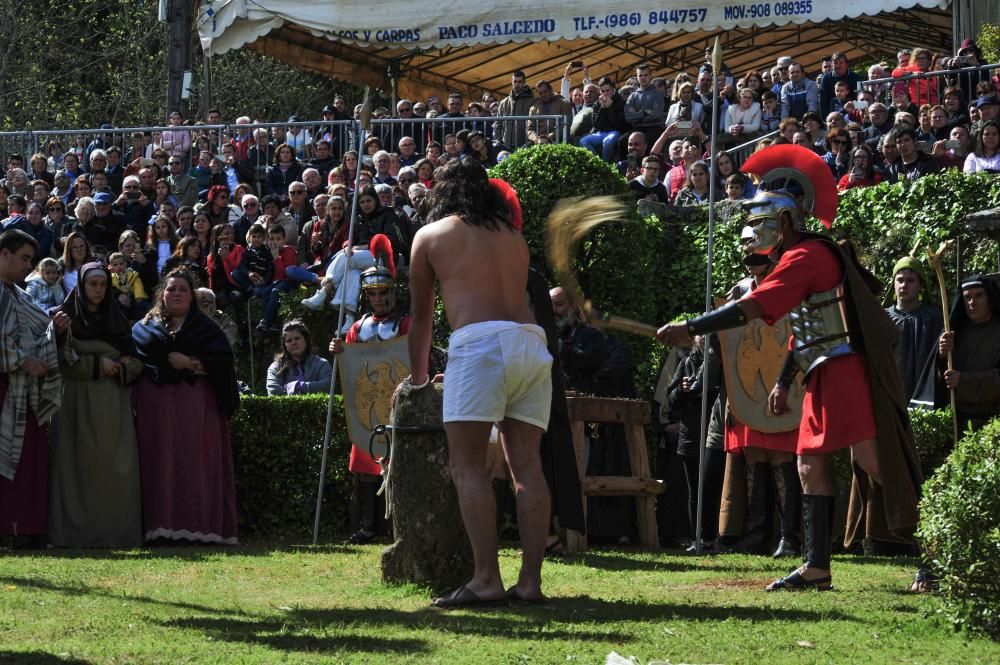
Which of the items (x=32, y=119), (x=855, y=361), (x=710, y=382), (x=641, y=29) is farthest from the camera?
(x=32, y=119)

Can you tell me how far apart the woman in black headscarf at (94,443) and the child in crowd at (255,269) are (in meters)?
5.43

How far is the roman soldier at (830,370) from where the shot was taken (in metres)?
7.60

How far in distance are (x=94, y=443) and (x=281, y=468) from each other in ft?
5.26

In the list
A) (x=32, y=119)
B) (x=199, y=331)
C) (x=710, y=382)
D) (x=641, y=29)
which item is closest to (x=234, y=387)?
(x=199, y=331)

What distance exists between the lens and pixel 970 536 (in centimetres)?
630

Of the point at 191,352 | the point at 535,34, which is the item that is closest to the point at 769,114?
the point at 535,34

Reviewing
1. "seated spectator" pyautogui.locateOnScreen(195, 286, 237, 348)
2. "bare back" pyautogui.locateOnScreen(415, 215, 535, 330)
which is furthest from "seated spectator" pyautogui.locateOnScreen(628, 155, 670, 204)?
"bare back" pyautogui.locateOnScreen(415, 215, 535, 330)

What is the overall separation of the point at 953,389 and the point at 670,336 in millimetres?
2809

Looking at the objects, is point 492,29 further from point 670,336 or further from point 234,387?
point 670,336

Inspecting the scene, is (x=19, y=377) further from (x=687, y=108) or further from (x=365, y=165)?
(x=687, y=108)

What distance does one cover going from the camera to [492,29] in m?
20.4

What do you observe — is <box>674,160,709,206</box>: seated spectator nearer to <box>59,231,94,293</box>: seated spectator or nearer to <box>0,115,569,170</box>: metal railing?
<box>0,115,569,170</box>: metal railing

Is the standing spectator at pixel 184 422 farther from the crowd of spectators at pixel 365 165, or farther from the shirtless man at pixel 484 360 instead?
the shirtless man at pixel 484 360

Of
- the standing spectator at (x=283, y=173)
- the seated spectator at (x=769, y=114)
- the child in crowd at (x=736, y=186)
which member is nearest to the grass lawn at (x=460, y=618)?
the child in crowd at (x=736, y=186)
